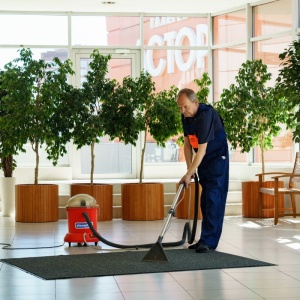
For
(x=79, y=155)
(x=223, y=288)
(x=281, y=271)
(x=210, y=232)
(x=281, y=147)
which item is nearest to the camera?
(x=223, y=288)

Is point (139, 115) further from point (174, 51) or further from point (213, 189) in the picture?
point (213, 189)

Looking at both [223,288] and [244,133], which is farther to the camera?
[244,133]

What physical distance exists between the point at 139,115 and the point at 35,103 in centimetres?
137

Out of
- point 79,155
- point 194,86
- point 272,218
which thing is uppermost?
point 194,86

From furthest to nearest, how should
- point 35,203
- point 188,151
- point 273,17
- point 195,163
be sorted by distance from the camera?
point 273,17 < point 35,203 < point 188,151 < point 195,163

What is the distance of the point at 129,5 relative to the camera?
12.8 metres

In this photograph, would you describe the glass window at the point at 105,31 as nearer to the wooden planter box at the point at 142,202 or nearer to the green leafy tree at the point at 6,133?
the green leafy tree at the point at 6,133

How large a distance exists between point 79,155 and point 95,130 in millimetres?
3132

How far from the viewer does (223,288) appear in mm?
5320

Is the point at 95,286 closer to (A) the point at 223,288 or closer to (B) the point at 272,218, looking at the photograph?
(A) the point at 223,288

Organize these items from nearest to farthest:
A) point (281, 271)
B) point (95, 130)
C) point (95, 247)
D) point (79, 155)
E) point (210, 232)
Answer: point (281, 271) < point (210, 232) < point (95, 247) < point (95, 130) < point (79, 155)

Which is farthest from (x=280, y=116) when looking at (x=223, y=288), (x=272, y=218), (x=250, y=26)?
(x=223, y=288)

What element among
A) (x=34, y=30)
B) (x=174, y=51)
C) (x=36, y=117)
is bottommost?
(x=36, y=117)

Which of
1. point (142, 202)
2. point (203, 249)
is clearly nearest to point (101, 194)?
point (142, 202)
